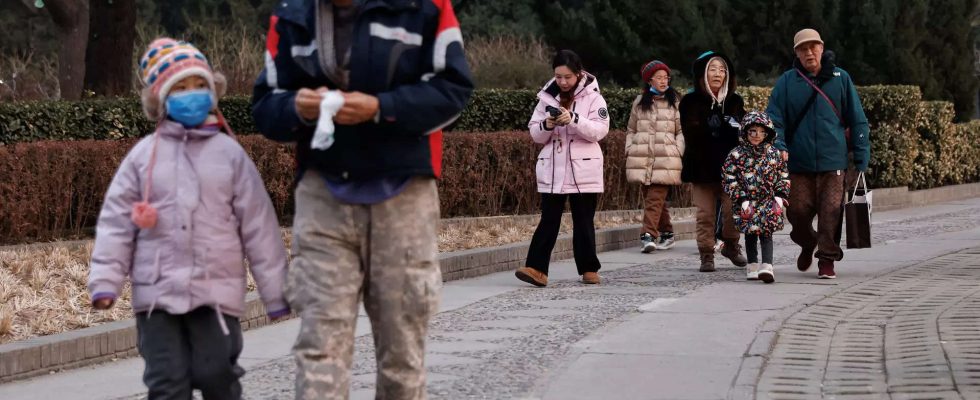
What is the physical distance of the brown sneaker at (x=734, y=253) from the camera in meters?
13.3

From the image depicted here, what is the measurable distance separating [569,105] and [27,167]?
14.8 feet

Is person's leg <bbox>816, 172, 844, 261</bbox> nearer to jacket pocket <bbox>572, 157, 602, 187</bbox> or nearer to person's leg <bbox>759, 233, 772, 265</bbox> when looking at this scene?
person's leg <bbox>759, 233, 772, 265</bbox>

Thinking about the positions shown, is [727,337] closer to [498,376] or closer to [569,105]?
[498,376]

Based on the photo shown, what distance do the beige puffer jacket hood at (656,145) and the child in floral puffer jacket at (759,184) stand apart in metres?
2.96

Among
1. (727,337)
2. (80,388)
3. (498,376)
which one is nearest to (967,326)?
(727,337)

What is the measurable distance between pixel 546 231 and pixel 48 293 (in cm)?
364

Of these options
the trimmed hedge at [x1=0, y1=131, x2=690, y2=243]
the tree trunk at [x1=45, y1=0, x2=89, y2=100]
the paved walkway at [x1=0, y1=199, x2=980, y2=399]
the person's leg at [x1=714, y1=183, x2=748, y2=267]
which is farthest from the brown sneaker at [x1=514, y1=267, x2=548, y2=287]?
the tree trunk at [x1=45, y1=0, x2=89, y2=100]

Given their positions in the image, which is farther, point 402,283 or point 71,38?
point 71,38

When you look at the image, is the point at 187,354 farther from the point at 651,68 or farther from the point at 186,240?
the point at 651,68

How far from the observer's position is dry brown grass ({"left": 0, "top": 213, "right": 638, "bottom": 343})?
8711mm

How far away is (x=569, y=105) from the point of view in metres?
11.8

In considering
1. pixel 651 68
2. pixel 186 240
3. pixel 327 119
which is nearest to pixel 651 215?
pixel 651 68

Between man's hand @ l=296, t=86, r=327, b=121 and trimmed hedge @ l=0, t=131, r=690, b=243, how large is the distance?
8606 millimetres

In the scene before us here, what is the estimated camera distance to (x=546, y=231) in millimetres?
11773
